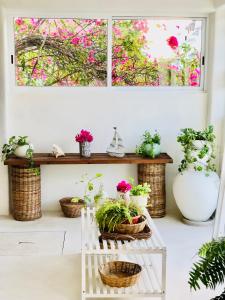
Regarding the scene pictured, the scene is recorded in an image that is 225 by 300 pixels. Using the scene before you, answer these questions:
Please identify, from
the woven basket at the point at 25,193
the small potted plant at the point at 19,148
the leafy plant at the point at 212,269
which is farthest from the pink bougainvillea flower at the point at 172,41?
the leafy plant at the point at 212,269

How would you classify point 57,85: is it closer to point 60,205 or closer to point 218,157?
point 60,205

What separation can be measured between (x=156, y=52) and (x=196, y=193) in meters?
1.59

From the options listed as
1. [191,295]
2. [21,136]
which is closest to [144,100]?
[21,136]

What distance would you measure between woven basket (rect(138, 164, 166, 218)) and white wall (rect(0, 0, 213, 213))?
262mm

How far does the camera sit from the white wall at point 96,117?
577cm

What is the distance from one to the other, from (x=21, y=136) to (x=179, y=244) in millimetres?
2070

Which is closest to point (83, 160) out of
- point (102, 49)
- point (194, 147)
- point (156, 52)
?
point (194, 147)

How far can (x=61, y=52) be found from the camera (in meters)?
5.81

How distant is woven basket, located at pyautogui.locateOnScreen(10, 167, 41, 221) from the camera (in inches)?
217

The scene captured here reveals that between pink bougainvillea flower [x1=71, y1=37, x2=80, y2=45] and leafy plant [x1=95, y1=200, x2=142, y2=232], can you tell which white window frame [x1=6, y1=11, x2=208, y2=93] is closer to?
pink bougainvillea flower [x1=71, y1=37, x2=80, y2=45]

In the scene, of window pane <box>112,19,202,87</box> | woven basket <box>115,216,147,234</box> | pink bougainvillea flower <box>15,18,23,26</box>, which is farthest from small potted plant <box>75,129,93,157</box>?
woven basket <box>115,216,147,234</box>

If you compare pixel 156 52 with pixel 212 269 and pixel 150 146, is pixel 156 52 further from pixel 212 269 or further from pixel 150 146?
pixel 212 269

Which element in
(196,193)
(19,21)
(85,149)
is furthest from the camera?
(19,21)

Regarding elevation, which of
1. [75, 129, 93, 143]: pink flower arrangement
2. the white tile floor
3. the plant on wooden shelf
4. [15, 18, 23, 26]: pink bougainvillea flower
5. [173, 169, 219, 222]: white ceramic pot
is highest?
[15, 18, 23, 26]: pink bougainvillea flower
